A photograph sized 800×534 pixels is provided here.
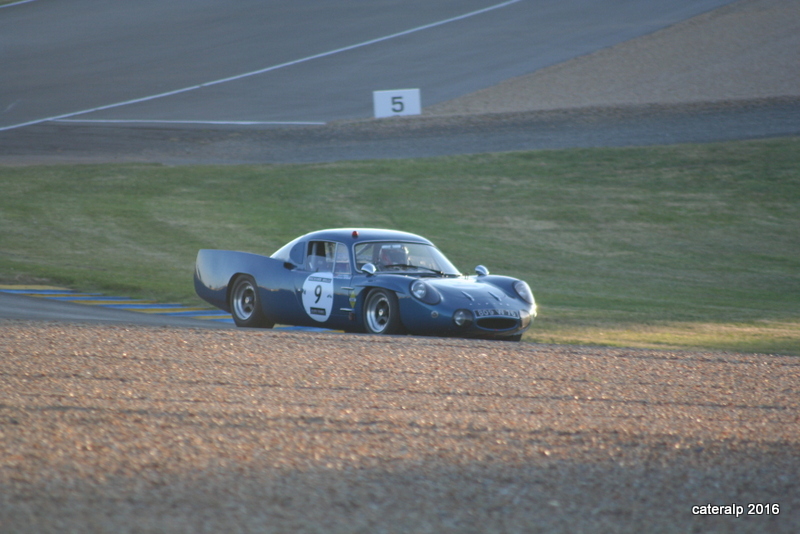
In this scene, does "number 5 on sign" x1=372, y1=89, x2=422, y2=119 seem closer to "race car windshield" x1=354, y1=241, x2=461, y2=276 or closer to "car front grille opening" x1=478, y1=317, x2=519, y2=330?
"race car windshield" x1=354, y1=241, x2=461, y2=276

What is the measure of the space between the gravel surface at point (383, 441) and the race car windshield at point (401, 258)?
2.12 metres

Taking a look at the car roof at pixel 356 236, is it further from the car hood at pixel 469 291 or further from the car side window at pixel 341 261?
the car hood at pixel 469 291

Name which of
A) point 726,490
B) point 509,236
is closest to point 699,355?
point 726,490

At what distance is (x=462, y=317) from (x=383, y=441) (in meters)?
4.32

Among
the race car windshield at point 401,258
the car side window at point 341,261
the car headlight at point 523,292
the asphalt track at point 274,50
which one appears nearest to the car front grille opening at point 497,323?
the car headlight at point 523,292

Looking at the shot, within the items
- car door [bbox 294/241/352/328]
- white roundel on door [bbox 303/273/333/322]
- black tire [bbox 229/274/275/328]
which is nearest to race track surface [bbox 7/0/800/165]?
black tire [bbox 229/274/275/328]

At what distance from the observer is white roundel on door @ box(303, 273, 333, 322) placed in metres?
10.1

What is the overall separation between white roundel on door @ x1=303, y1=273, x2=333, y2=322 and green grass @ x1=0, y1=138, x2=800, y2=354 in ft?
7.54

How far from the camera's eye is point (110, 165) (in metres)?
25.7

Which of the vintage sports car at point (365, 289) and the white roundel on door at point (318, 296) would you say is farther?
the white roundel on door at point (318, 296)

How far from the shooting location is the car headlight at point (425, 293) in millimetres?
9359

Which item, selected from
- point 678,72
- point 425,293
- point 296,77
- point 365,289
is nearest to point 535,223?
point 365,289

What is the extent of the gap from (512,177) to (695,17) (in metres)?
20.0

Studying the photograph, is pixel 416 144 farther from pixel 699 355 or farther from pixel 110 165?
pixel 699 355
